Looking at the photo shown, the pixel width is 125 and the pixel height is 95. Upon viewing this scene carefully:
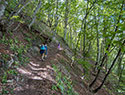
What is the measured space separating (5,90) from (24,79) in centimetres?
136

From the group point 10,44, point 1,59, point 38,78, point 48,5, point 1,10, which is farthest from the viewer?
point 48,5

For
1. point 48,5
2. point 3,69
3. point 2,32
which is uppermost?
point 48,5

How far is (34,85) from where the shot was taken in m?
5.11

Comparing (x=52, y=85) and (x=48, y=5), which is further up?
(x=48, y=5)

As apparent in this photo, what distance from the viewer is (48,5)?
445 inches

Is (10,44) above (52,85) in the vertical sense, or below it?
above

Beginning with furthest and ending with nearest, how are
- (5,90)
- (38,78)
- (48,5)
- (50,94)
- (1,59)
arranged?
(48,5) → (38,78) → (1,59) → (50,94) → (5,90)

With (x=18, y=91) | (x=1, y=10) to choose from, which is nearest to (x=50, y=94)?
(x=18, y=91)

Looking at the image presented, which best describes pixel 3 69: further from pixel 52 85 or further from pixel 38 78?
pixel 52 85

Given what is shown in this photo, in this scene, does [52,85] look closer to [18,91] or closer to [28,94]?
[28,94]

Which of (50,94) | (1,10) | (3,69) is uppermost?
(1,10)

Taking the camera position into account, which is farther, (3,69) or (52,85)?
(52,85)

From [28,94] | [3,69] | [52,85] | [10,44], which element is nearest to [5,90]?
[28,94]

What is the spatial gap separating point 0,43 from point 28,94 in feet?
13.7
